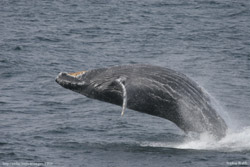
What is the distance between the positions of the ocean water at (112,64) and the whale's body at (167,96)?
0.82 metres

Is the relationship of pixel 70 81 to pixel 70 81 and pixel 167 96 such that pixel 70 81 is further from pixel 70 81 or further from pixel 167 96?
pixel 167 96

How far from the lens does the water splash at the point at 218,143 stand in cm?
2108

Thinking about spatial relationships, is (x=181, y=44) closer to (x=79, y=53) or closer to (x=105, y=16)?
(x=79, y=53)

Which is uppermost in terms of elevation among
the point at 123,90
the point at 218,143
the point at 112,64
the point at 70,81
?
the point at 123,90

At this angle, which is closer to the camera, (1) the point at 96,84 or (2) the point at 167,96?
(2) the point at 167,96

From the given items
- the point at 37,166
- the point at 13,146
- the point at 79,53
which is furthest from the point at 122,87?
the point at 79,53

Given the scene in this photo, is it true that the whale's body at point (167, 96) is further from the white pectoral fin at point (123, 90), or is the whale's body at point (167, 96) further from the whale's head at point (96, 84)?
the white pectoral fin at point (123, 90)

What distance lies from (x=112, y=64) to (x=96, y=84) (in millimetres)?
16657

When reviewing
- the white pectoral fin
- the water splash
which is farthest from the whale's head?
the water splash

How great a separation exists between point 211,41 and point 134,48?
282 inches

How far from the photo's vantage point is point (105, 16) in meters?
59.5

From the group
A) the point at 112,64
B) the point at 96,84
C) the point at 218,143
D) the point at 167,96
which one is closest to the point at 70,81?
the point at 96,84

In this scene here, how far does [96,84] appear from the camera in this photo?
21375mm

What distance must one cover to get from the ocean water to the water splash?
44mm
